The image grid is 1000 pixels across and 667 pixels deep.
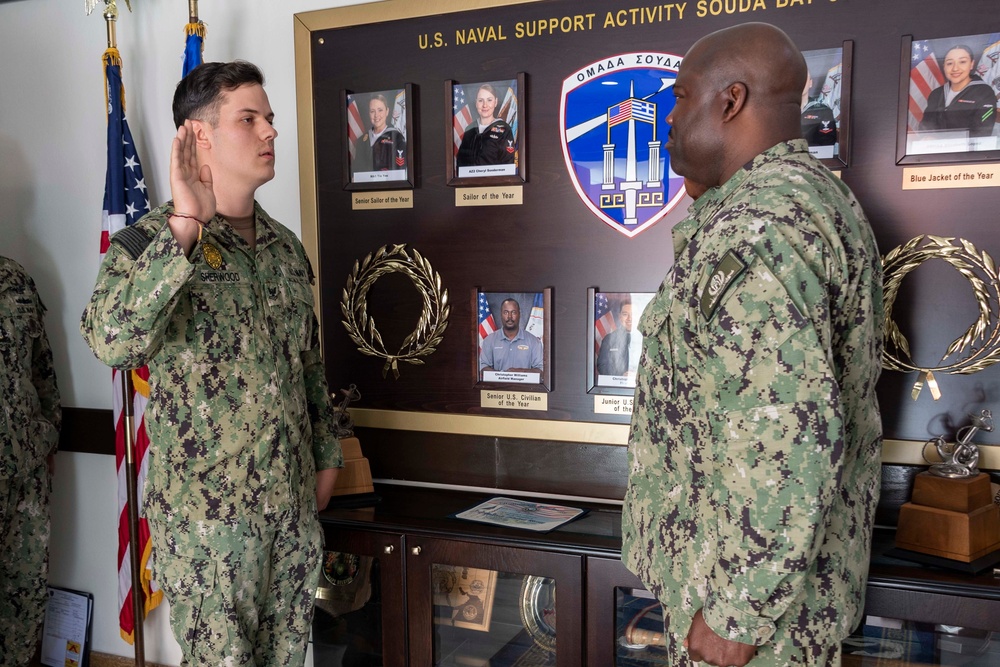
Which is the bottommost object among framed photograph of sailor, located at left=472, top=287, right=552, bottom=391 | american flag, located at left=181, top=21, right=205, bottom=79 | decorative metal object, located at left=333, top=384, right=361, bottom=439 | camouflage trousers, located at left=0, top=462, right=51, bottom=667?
camouflage trousers, located at left=0, top=462, right=51, bottom=667

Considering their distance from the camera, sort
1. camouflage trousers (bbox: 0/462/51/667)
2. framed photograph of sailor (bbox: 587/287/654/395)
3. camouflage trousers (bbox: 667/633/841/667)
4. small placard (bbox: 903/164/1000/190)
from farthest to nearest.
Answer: camouflage trousers (bbox: 0/462/51/667), framed photograph of sailor (bbox: 587/287/654/395), small placard (bbox: 903/164/1000/190), camouflage trousers (bbox: 667/633/841/667)

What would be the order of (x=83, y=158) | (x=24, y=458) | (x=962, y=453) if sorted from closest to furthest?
(x=962, y=453) < (x=24, y=458) < (x=83, y=158)

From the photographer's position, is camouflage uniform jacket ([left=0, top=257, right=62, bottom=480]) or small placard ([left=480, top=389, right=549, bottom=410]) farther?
camouflage uniform jacket ([left=0, top=257, right=62, bottom=480])

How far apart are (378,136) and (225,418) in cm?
114

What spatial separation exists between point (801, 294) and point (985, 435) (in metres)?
1.15

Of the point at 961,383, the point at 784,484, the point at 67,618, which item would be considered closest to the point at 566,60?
the point at 961,383

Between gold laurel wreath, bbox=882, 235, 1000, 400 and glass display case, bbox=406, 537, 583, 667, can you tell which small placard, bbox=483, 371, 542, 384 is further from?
gold laurel wreath, bbox=882, 235, 1000, 400

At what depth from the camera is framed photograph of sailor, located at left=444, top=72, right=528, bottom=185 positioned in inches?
94.2

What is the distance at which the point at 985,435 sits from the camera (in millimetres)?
2020

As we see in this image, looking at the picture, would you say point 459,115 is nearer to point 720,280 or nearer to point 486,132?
point 486,132

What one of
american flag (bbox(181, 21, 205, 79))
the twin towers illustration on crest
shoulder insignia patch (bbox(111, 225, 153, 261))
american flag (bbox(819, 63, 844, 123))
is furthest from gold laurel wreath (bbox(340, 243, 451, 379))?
american flag (bbox(819, 63, 844, 123))

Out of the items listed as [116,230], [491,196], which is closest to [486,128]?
[491,196]

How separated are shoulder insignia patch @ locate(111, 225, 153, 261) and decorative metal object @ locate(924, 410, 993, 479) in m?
1.87

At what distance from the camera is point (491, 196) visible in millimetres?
2451
